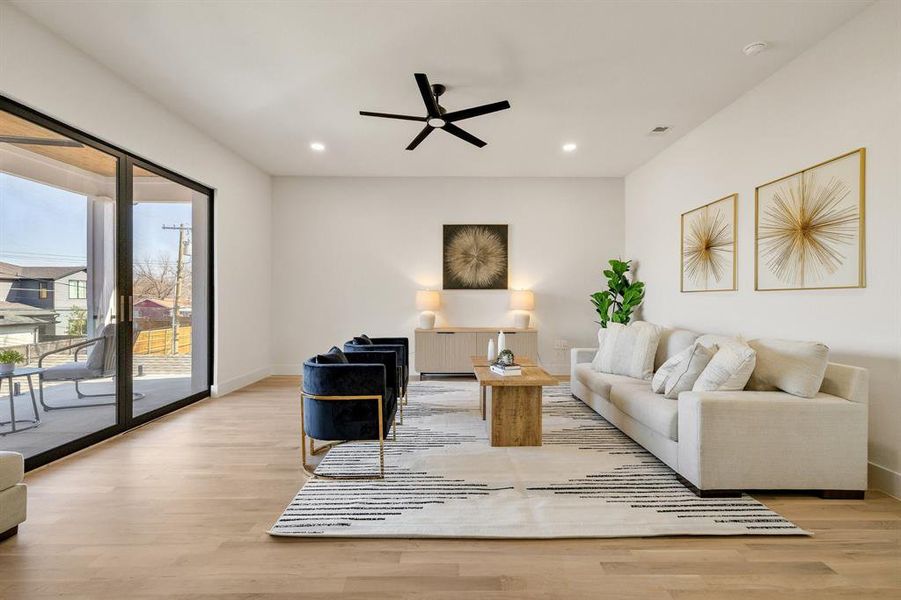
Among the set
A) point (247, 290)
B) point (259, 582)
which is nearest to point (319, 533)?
point (259, 582)

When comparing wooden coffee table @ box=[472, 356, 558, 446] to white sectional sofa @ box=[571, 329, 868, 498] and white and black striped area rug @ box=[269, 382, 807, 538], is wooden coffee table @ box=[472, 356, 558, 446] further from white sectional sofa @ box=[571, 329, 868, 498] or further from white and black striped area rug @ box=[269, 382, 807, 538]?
white sectional sofa @ box=[571, 329, 868, 498]

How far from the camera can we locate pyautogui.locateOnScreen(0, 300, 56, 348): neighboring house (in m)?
2.77

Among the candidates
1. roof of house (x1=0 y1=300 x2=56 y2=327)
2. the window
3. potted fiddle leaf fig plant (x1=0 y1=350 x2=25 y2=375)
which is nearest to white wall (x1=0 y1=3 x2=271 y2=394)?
the window

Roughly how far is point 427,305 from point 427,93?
335cm

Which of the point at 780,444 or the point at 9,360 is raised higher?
the point at 9,360

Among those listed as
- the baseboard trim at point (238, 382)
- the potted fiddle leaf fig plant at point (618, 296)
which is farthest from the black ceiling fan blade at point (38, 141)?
the potted fiddle leaf fig plant at point (618, 296)

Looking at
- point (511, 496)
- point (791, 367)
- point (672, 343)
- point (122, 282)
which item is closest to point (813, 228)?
point (791, 367)

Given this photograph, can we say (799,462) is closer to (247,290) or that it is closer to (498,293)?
(498,293)

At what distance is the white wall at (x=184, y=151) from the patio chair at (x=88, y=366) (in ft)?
4.90

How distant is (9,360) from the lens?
280 centimetres

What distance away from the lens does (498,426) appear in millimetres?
3316

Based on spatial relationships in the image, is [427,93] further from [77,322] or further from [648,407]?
[77,322]

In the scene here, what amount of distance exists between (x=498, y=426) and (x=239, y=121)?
156 inches

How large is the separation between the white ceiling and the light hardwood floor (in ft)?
9.77
